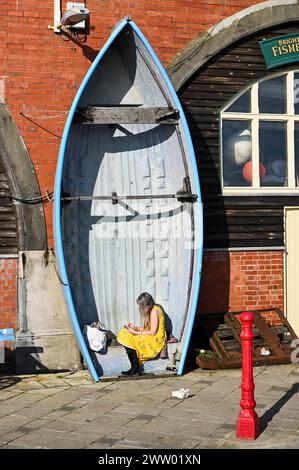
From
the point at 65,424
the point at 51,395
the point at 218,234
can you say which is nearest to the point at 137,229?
the point at 218,234

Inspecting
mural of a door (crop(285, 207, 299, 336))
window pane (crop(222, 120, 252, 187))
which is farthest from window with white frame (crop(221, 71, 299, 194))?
mural of a door (crop(285, 207, 299, 336))

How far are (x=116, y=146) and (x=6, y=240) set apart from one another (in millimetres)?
2036

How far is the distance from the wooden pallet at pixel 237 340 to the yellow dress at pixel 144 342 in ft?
2.22

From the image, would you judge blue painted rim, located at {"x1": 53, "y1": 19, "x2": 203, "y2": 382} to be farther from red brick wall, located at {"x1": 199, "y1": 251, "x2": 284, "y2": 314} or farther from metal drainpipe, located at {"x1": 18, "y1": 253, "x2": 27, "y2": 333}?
red brick wall, located at {"x1": 199, "y1": 251, "x2": 284, "y2": 314}

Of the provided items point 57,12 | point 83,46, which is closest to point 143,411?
point 83,46

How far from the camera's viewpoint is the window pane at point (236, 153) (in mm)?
10547

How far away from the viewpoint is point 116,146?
9.81 m

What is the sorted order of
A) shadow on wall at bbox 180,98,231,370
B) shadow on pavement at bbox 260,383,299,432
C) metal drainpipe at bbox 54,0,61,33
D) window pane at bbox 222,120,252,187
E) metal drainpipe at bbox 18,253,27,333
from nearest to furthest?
shadow on pavement at bbox 260,383,299,432 → metal drainpipe at bbox 18,253,27,333 → metal drainpipe at bbox 54,0,61,33 → shadow on wall at bbox 180,98,231,370 → window pane at bbox 222,120,252,187

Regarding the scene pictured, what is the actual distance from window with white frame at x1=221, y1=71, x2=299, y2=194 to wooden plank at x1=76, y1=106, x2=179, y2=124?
4.43 ft

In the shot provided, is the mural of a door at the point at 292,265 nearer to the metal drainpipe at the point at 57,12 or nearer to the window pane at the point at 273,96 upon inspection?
the window pane at the point at 273,96

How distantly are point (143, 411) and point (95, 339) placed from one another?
5.89ft

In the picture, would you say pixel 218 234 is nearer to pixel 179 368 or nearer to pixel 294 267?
pixel 294 267

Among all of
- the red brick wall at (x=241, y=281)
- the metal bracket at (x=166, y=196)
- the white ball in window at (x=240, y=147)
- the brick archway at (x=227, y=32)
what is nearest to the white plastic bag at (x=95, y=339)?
the metal bracket at (x=166, y=196)

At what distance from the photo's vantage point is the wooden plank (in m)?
9.21
